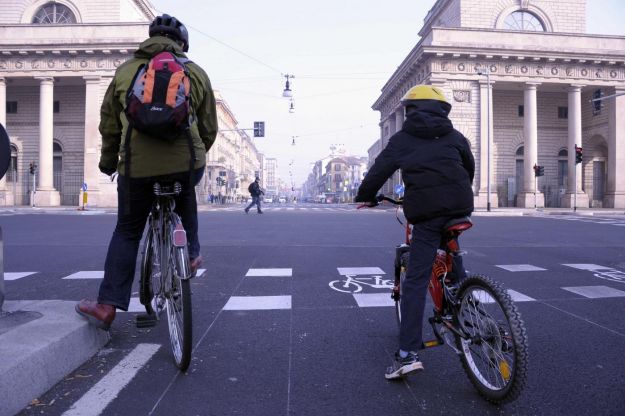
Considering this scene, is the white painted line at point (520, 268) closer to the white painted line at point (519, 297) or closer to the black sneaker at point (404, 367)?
the white painted line at point (519, 297)

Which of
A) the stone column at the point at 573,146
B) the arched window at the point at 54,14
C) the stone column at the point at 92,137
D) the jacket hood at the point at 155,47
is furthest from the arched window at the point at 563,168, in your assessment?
the jacket hood at the point at 155,47

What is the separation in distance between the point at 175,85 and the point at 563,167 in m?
43.0

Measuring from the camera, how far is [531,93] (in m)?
36.8

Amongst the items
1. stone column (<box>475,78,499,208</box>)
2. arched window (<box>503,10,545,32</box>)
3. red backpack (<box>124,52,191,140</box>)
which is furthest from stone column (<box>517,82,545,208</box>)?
red backpack (<box>124,52,191,140</box>)

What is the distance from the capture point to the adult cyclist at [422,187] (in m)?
2.83

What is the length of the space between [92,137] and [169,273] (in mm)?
35646

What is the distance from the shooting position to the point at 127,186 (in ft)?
10.0

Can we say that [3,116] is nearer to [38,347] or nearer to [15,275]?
[15,275]

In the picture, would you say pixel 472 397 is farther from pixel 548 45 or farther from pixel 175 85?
pixel 548 45

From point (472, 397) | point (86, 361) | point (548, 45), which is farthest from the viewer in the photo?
point (548, 45)

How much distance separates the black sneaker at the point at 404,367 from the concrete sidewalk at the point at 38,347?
6.00ft

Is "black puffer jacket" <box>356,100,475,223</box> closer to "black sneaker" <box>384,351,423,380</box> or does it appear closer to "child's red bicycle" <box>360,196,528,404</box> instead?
"child's red bicycle" <box>360,196,528,404</box>

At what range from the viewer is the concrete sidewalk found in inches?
97.0

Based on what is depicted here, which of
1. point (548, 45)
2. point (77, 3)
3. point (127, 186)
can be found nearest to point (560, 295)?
point (127, 186)
